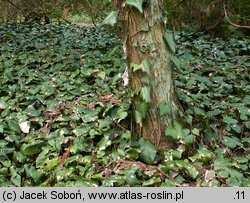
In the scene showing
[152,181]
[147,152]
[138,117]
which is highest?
[138,117]

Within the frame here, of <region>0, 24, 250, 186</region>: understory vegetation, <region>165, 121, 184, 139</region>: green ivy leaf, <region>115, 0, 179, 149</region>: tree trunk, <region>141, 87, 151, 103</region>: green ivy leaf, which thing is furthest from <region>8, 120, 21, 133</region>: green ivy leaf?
<region>165, 121, 184, 139</region>: green ivy leaf

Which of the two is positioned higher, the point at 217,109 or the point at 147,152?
the point at 217,109

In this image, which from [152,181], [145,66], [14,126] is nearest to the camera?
[152,181]

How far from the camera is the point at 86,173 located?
2.45m

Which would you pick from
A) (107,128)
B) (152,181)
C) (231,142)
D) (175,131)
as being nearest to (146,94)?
(175,131)

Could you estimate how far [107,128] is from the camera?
2.79 metres

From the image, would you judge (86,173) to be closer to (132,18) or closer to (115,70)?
(132,18)

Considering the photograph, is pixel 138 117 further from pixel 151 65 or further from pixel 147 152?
pixel 151 65

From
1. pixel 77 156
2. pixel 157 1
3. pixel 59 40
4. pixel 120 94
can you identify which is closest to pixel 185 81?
pixel 120 94

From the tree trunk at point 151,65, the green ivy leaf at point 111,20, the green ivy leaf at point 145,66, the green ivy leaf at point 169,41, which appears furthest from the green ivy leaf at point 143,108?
the green ivy leaf at point 111,20

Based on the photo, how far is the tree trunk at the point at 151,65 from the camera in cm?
249

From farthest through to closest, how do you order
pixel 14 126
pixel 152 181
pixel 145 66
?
pixel 14 126, pixel 145 66, pixel 152 181

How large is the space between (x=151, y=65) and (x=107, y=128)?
63 centimetres
